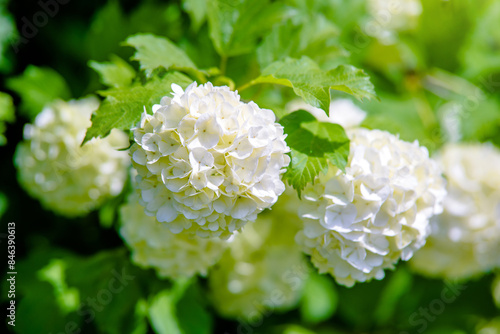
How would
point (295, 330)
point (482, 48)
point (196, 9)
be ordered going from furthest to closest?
point (482, 48)
point (295, 330)
point (196, 9)

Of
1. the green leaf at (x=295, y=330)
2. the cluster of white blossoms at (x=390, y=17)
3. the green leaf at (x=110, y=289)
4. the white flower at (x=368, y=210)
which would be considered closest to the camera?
the white flower at (x=368, y=210)

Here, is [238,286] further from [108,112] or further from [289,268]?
[108,112]

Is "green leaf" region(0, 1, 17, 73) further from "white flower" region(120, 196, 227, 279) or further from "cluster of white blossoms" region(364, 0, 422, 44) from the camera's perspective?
"cluster of white blossoms" region(364, 0, 422, 44)

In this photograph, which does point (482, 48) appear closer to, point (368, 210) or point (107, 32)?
point (368, 210)

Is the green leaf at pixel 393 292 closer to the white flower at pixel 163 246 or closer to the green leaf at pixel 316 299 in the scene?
the green leaf at pixel 316 299

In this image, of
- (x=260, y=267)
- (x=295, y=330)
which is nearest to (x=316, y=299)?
(x=295, y=330)

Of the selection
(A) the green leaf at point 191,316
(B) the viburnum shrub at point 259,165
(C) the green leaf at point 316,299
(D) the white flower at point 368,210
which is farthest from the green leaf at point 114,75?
(C) the green leaf at point 316,299
